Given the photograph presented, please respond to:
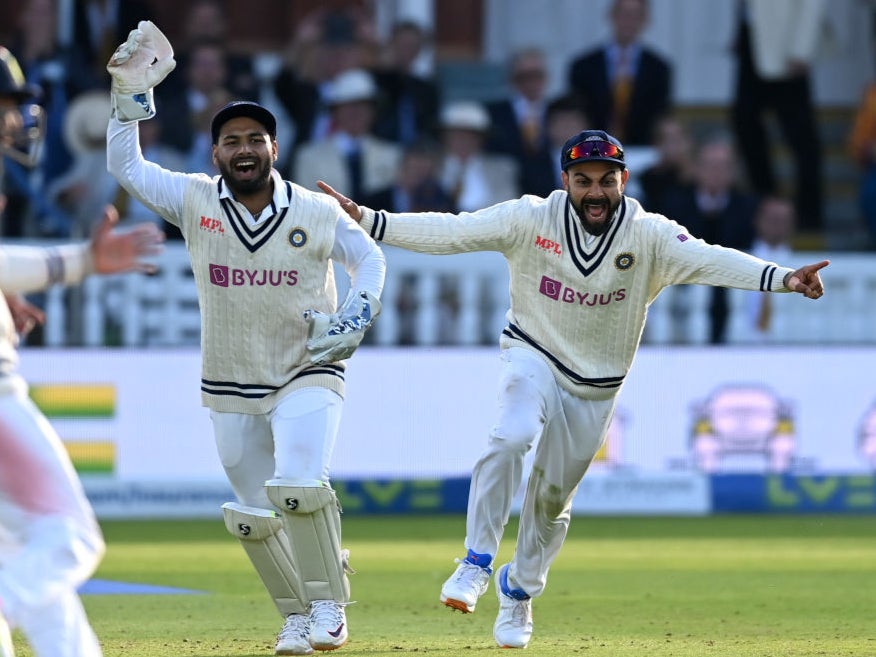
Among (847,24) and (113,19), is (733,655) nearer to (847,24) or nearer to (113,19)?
(113,19)

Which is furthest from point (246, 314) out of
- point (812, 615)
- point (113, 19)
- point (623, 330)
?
point (113, 19)

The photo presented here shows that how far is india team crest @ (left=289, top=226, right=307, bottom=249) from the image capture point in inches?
279

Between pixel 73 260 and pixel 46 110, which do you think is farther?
pixel 46 110

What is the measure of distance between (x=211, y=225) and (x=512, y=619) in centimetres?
182

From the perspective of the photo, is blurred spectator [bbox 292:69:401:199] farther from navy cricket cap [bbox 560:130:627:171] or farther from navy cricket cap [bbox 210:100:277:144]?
navy cricket cap [bbox 210:100:277:144]

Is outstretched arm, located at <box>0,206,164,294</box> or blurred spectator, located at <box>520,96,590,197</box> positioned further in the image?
blurred spectator, located at <box>520,96,590,197</box>

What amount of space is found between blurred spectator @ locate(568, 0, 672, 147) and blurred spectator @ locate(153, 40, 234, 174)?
8.48ft

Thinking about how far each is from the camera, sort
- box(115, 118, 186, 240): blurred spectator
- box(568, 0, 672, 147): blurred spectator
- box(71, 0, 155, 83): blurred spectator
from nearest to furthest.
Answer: box(115, 118, 186, 240): blurred spectator → box(568, 0, 672, 147): blurred spectator → box(71, 0, 155, 83): blurred spectator

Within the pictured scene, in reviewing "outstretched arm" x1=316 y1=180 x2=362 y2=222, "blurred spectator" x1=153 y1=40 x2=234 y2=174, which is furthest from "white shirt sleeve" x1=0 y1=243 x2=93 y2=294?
"blurred spectator" x1=153 y1=40 x2=234 y2=174

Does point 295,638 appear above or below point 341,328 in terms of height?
below

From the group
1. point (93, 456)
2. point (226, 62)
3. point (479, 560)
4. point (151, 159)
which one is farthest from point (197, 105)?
point (479, 560)

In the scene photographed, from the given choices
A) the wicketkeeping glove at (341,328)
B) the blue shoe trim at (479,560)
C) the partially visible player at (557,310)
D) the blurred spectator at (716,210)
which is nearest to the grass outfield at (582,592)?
the blue shoe trim at (479,560)

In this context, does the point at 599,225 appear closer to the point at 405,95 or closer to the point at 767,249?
the point at 767,249

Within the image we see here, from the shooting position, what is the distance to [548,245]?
7.41 m
